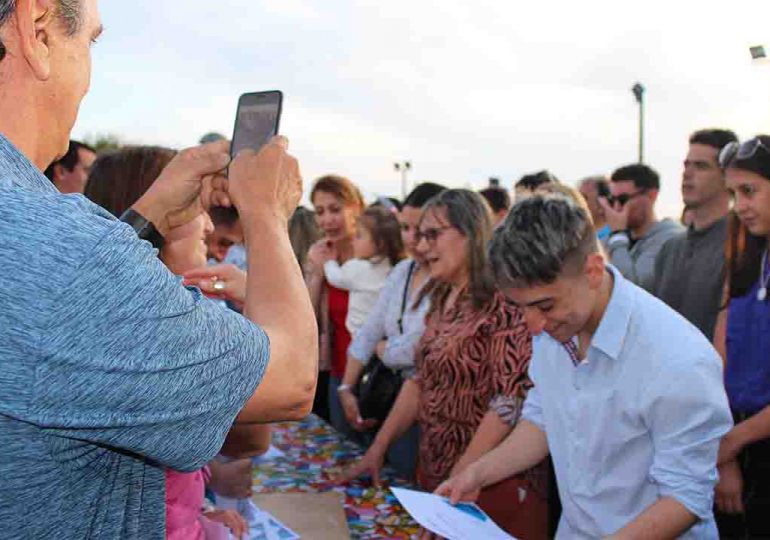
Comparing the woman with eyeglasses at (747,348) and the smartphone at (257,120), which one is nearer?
the smartphone at (257,120)

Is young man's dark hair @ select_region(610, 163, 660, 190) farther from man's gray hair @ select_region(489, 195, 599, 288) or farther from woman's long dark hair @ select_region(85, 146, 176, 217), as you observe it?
woman's long dark hair @ select_region(85, 146, 176, 217)

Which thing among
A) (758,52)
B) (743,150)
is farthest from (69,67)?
(758,52)

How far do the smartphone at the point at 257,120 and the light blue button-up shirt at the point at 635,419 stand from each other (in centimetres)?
90

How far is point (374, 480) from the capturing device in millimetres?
2305

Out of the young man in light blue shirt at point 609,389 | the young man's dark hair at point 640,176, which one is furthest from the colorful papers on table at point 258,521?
the young man's dark hair at point 640,176

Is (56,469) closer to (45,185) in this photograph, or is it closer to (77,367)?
(77,367)

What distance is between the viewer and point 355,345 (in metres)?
3.87

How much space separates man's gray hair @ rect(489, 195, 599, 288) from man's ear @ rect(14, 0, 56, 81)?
1.20 metres

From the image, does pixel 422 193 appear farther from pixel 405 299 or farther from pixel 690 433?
pixel 690 433

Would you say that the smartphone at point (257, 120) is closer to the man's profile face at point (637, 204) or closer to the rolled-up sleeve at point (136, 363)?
the rolled-up sleeve at point (136, 363)

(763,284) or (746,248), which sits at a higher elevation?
(746,248)

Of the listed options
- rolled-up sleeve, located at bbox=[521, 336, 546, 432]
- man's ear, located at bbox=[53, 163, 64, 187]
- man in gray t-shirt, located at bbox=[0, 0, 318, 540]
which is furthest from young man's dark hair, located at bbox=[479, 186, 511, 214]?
man in gray t-shirt, located at bbox=[0, 0, 318, 540]

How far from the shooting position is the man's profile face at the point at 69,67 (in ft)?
2.85

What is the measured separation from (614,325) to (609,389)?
0.14 meters
